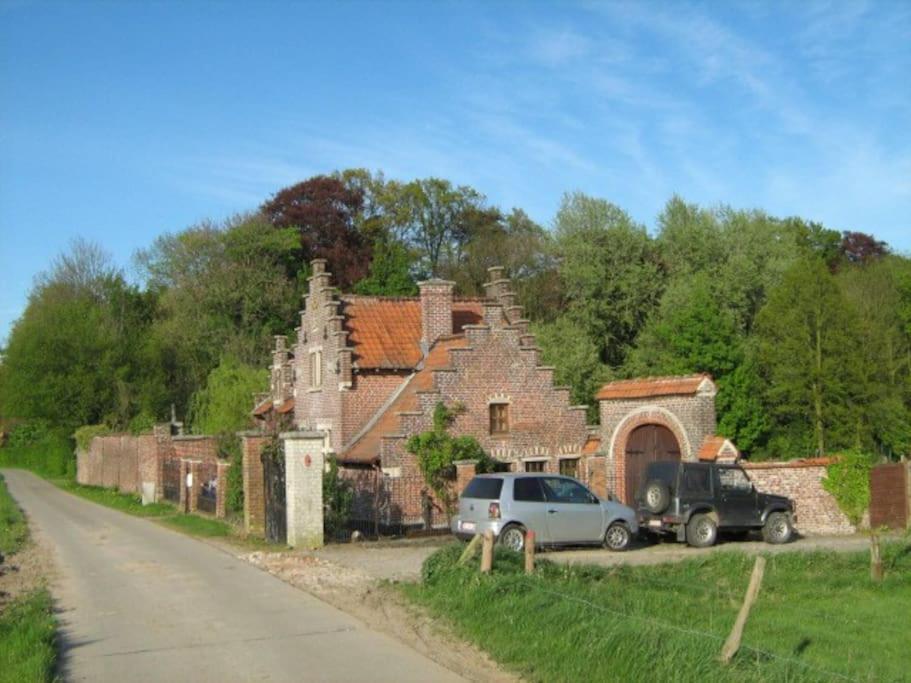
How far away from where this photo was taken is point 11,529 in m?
27.4

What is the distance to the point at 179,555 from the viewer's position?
69.3 ft

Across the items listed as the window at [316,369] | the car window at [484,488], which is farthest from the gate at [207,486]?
the car window at [484,488]

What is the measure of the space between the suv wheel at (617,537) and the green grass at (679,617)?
337cm

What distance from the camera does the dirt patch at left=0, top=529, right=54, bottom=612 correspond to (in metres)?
16.4

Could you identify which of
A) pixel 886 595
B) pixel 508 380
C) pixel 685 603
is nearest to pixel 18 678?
pixel 685 603

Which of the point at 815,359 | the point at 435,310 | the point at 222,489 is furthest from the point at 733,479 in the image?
the point at 815,359

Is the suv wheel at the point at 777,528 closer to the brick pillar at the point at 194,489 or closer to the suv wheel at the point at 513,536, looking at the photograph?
the suv wheel at the point at 513,536

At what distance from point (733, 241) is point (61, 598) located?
39.7 metres

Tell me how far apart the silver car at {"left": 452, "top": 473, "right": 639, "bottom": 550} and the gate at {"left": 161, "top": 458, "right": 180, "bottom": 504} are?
16.8 meters

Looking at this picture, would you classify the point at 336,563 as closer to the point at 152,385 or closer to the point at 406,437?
the point at 406,437

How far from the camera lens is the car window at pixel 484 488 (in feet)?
67.8

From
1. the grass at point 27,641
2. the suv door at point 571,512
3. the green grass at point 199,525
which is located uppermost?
the suv door at point 571,512

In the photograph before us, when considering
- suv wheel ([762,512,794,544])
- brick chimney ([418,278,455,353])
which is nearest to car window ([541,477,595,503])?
suv wheel ([762,512,794,544])

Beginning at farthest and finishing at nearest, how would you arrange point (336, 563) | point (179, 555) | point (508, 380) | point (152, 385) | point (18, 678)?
point (152, 385), point (508, 380), point (179, 555), point (336, 563), point (18, 678)
